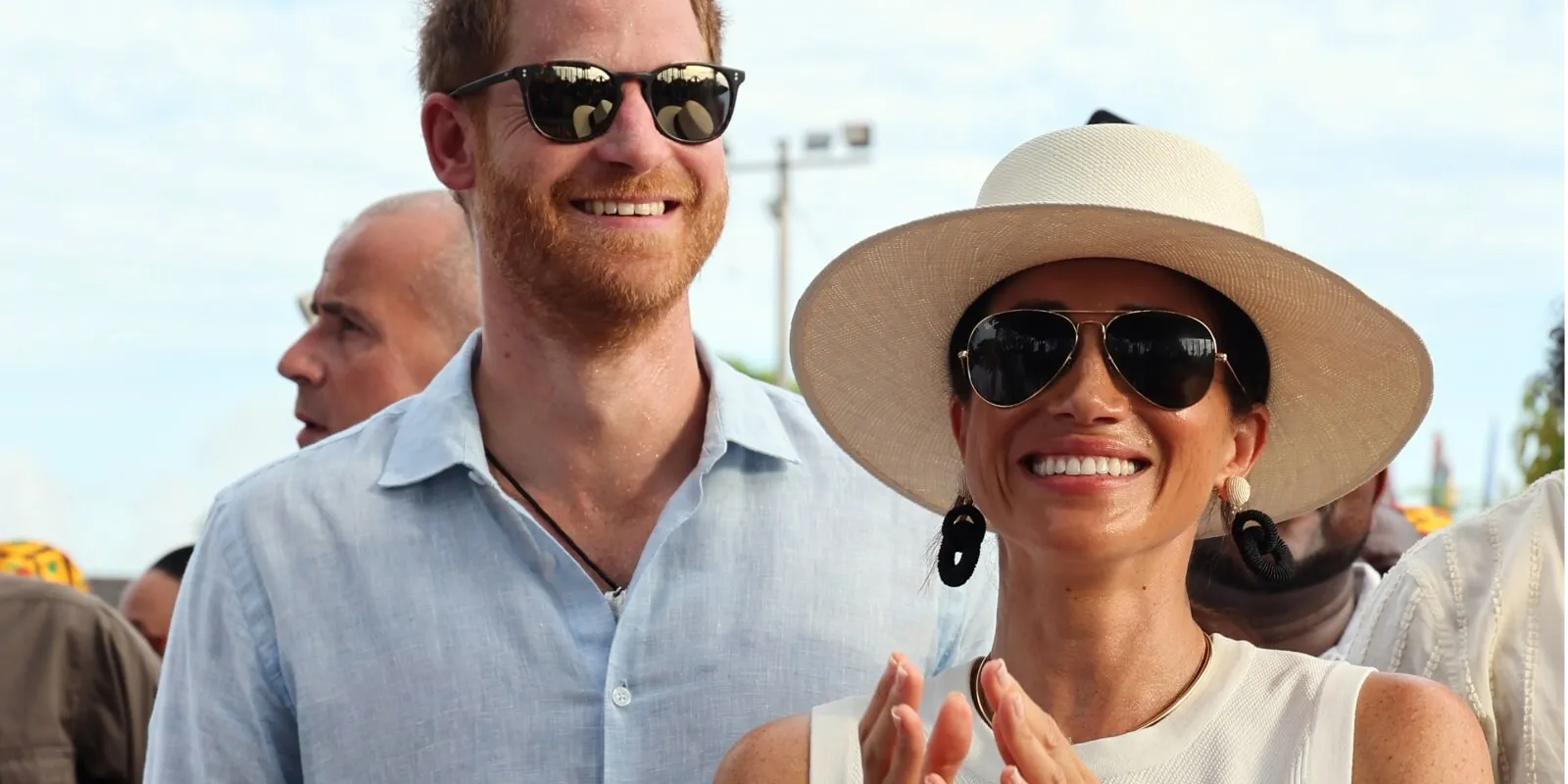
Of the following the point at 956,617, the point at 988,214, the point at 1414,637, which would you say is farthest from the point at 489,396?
the point at 1414,637

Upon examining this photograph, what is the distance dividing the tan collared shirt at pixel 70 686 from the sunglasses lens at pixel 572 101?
2.14 m

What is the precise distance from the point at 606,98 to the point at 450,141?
39 centimetres

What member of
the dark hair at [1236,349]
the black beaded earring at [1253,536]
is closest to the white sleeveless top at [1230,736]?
the black beaded earring at [1253,536]

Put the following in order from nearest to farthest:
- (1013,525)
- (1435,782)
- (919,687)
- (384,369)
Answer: (919,687), (1435,782), (1013,525), (384,369)

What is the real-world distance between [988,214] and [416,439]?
1182 millimetres

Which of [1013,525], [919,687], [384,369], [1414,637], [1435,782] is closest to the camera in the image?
[919,687]

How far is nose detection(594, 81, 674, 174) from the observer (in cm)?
315

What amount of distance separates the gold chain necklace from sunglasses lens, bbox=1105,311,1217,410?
369 mm

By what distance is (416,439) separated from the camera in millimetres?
3262

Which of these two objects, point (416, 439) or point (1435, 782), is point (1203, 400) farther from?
point (416, 439)

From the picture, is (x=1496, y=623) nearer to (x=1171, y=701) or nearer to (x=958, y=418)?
(x=1171, y=701)

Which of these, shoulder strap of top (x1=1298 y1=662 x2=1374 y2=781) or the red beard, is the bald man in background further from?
shoulder strap of top (x1=1298 y1=662 x2=1374 y2=781)

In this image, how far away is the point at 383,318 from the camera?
5.03m

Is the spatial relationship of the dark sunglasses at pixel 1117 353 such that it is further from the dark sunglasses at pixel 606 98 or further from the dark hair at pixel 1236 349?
the dark sunglasses at pixel 606 98
